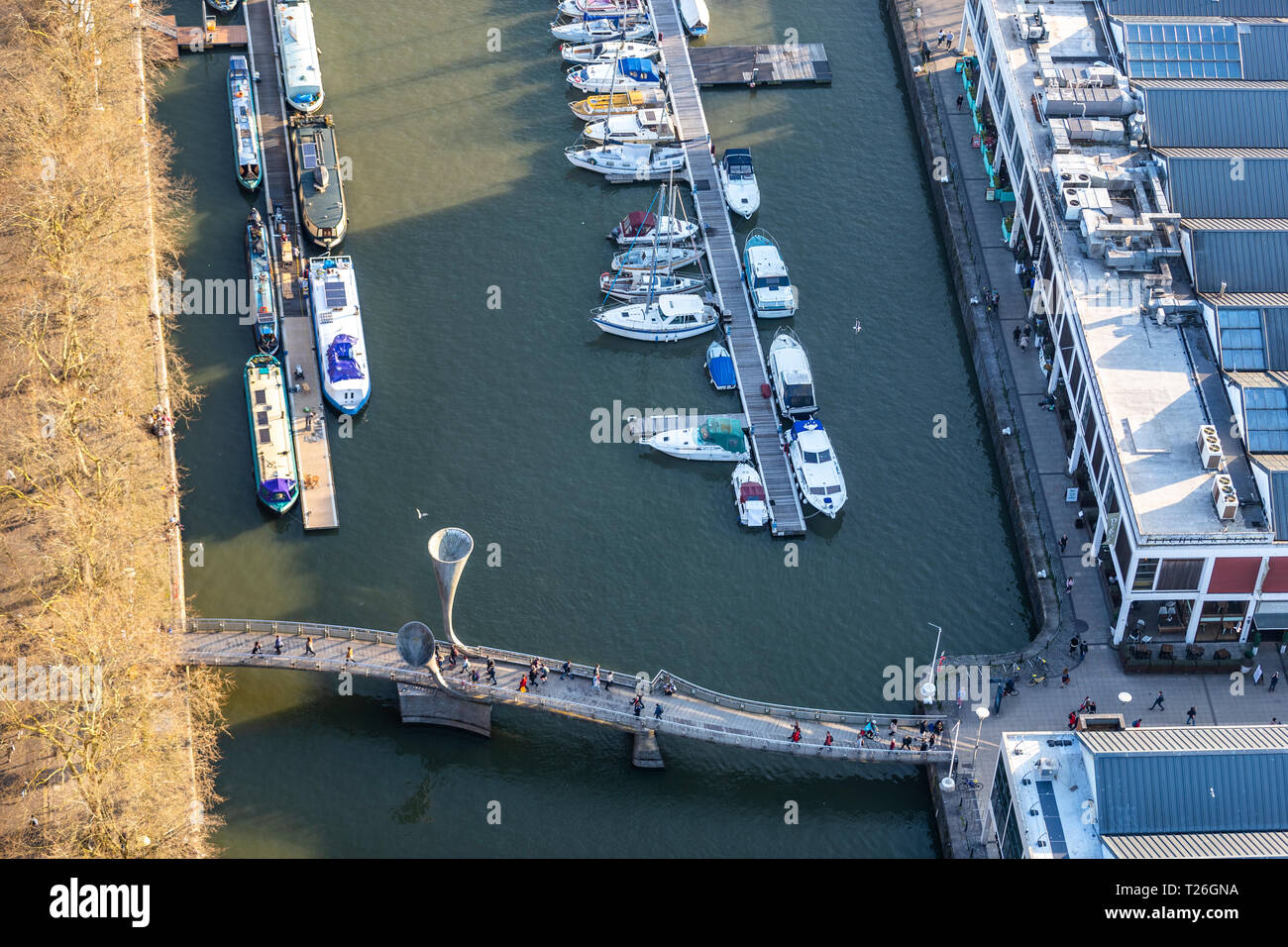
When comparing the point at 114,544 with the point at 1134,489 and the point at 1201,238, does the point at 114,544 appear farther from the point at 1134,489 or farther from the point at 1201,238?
the point at 1201,238

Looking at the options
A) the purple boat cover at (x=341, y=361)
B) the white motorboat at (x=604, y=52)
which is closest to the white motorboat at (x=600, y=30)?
the white motorboat at (x=604, y=52)

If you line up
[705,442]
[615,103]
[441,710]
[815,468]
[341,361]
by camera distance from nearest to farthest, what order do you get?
[441,710]
[815,468]
[705,442]
[341,361]
[615,103]

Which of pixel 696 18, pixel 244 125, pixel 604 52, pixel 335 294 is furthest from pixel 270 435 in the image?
pixel 696 18

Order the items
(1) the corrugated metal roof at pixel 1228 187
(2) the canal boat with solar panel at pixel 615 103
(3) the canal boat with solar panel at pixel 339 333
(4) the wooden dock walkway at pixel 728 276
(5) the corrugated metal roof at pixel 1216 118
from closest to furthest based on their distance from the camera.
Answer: (4) the wooden dock walkway at pixel 728 276
(3) the canal boat with solar panel at pixel 339 333
(1) the corrugated metal roof at pixel 1228 187
(5) the corrugated metal roof at pixel 1216 118
(2) the canal boat with solar panel at pixel 615 103

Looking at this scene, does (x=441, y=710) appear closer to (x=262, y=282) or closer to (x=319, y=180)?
(x=262, y=282)

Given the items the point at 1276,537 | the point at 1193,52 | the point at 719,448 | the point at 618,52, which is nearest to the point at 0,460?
the point at 719,448

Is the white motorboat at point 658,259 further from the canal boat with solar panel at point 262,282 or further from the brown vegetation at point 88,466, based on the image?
the brown vegetation at point 88,466

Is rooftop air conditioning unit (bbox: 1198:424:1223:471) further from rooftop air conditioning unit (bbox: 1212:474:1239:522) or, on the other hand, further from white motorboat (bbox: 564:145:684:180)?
white motorboat (bbox: 564:145:684:180)

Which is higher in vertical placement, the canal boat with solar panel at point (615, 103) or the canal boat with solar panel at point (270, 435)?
the canal boat with solar panel at point (615, 103)
